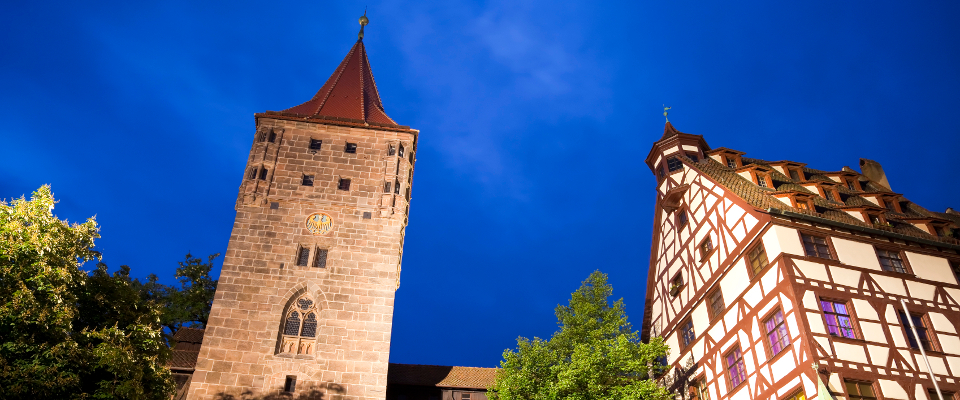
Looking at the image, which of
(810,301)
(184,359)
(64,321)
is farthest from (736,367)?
(184,359)

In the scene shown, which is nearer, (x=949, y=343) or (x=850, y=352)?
(x=850, y=352)

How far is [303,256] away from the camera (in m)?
30.2

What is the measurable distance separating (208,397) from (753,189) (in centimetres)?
2146

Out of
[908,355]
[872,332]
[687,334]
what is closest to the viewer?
[908,355]

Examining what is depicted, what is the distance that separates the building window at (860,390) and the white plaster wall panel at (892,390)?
0.29m

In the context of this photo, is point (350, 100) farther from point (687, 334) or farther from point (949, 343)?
point (949, 343)

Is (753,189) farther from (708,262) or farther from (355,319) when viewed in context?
(355,319)

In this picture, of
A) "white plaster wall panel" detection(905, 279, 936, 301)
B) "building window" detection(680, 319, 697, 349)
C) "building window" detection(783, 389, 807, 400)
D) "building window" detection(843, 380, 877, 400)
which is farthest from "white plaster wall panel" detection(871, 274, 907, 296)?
"building window" detection(680, 319, 697, 349)

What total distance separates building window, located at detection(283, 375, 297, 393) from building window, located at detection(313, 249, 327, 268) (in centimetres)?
502

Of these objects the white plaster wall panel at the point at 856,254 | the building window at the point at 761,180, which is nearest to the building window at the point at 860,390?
the white plaster wall panel at the point at 856,254

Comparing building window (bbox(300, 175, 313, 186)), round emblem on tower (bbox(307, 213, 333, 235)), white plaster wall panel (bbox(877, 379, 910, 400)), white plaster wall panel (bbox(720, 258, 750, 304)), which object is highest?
building window (bbox(300, 175, 313, 186))

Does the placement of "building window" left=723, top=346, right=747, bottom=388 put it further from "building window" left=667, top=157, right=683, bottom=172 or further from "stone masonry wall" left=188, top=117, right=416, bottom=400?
"stone masonry wall" left=188, top=117, right=416, bottom=400

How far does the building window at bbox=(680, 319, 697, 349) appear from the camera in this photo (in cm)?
2572

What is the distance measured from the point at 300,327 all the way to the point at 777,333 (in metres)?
17.8
